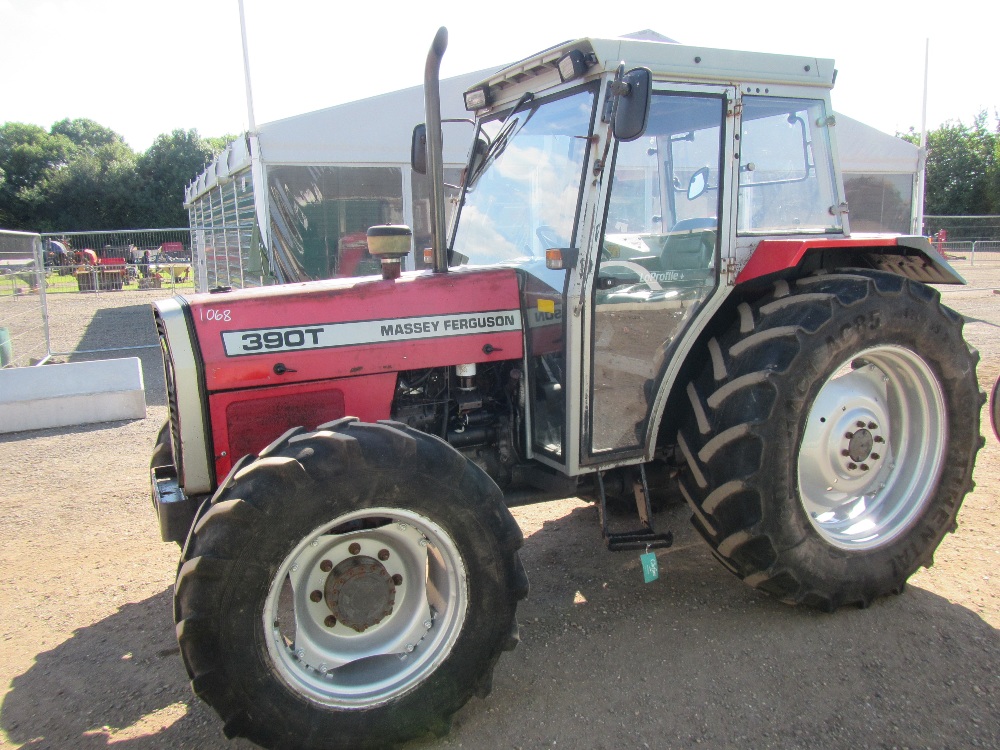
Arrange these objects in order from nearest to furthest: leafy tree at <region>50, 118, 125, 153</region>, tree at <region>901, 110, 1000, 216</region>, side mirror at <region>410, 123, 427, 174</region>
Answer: side mirror at <region>410, 123, 427, 174</region> < tree at <region>901, 110, 1000, 216</region> < leafy tree at <region>50, 118, 125, 153</region>

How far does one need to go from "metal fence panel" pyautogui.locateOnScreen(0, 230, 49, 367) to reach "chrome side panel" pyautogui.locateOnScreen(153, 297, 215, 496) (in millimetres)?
7601

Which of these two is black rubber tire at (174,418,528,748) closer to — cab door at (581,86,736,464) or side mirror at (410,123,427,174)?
cab door at (581,86,736,464)

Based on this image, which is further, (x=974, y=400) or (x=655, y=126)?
(x=974, y=400)

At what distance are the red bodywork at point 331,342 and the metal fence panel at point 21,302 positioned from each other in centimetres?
771

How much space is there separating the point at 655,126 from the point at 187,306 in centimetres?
214

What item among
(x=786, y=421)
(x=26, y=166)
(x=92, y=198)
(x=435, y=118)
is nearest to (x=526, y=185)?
(x=435, y=118)

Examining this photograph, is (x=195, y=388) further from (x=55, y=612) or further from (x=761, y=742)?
(x=761, y=742)

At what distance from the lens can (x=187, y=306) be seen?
9.45ft

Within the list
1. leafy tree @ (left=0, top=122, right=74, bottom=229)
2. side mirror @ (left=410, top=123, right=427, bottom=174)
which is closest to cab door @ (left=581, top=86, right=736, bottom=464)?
side mirror @ (left=410, top=123, right=427, bottom=174)

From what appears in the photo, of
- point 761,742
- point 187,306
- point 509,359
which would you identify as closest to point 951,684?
point 761,742

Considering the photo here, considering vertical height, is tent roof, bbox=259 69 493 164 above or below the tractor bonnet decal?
above

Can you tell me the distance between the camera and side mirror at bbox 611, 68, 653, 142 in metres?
2.70

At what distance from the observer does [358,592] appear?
8.46 feet

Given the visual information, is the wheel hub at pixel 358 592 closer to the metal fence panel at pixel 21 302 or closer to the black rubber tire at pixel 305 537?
the black rubber tire at pixel 305 537
